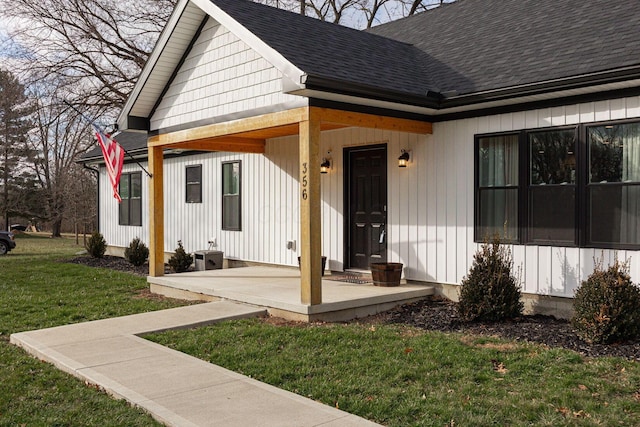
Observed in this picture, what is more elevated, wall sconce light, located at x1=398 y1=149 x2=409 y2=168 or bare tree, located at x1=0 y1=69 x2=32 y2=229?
bare tree, located at x1=0 y1=69 x2=32 y2=229

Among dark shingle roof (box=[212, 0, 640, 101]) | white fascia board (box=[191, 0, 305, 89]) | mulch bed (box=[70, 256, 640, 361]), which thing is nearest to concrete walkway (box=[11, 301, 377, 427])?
mulch bed (box=[70, 256, 640, 361])

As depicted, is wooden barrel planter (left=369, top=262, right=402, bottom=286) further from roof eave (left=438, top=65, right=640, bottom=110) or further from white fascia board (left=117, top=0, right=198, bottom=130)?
white fascia board (left=117, top=0, right=198, bottom=130)

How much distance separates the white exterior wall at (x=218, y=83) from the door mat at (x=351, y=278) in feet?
10.7

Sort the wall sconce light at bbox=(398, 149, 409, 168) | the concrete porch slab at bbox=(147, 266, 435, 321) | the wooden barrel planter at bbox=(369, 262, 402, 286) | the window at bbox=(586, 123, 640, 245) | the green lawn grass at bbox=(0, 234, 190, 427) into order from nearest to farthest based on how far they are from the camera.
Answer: the green lawn grass at bbox=(0, 234, 190, 427)
the window at bbox=(586, 123, 640, 245)
the concrete porch slab at bbox=(147, 266, 435, 321)
the wooden barrel planter at bbox=(369, 262, 402, 286)
the wall sconce light at bbox=(398, 149, 409, 168)

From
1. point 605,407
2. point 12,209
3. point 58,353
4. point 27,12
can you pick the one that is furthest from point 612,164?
point 12,209

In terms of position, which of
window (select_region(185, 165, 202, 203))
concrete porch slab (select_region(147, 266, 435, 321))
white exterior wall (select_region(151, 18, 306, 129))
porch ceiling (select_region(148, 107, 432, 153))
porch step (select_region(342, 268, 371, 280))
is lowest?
concrete porch slab (select_region(147, 266, 435, 321))

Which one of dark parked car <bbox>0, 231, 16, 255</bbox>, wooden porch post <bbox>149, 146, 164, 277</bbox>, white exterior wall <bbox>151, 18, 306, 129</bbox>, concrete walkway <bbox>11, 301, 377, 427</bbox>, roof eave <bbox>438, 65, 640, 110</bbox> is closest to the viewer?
concrete walkway <bbox>11, 301, 377, 427</bbox>

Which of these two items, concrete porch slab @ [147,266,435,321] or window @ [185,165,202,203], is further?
window @ [185,165,202,203]

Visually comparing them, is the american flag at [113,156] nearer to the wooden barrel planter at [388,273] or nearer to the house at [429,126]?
the house at [429,126]

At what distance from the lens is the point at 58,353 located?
6.02m

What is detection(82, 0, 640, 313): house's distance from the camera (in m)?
7.26

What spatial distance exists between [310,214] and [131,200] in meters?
11.5

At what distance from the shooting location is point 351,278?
9.98m

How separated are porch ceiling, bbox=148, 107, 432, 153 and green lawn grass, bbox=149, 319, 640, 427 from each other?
2.73 meters
